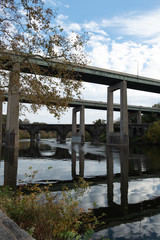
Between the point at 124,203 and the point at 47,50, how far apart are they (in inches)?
335

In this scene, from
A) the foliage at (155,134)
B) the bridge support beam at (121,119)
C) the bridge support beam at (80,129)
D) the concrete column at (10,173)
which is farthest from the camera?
the bridge support beam at (80,129)

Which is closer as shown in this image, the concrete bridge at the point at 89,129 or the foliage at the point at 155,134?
the foliage at the point at 155,134

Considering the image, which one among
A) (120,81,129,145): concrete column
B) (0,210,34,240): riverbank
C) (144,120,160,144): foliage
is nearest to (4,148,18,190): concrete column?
(0,210,34,240): riverbank

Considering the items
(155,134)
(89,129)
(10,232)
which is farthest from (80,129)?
(10,232)

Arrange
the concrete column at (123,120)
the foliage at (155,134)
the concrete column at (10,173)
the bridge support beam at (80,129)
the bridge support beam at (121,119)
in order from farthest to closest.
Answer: the bridge support beam at (80,129), the foliage at (155,134), the bridge support beam at (121,119), the concrete column at (123,120), the concrete column at (10,173)

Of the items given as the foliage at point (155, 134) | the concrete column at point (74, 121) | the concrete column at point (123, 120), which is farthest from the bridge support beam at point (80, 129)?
the concrete column at point (123, 120)

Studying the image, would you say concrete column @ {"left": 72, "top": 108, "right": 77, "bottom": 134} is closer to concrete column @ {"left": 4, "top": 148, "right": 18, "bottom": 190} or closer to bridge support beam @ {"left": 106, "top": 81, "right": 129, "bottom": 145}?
bridge support beam @ {"left": 106, "top": 81, "right": 129, "bottom": 145}

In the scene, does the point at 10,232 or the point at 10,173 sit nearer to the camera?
the point at 10,232

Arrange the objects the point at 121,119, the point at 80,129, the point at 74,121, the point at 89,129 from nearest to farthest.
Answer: the point at 121,119 < the point at 80,129 < the point at 74,121 < the point at 89,129

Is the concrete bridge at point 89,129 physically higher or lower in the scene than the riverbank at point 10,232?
higher

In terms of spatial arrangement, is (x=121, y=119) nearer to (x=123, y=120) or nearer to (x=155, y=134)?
(x=123, y=120)

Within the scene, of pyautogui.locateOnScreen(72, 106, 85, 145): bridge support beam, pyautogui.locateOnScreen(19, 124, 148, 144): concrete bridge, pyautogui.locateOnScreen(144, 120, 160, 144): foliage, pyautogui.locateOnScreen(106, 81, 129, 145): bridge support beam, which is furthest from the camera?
pyautogui.locateOnScreen(19, 124, 148, 144): concrete bridge

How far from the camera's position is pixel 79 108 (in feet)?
284

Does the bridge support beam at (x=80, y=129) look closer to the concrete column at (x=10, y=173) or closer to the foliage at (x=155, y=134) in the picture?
the foliage at (x=155, y=134)
